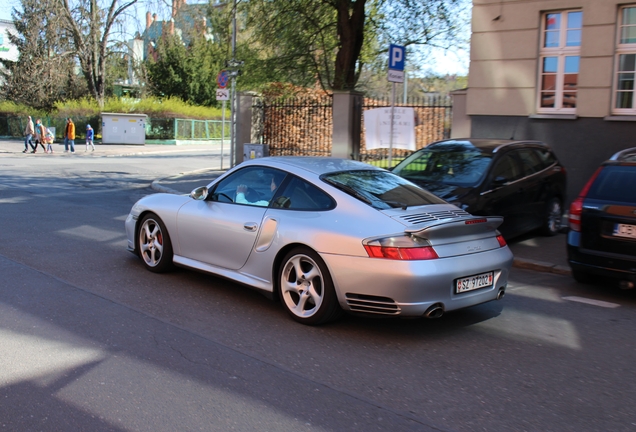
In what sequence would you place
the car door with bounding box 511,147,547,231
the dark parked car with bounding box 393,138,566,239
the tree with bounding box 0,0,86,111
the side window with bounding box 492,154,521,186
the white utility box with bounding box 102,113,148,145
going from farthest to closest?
the tree with bounding box 0,0,86,111, the white utility box with bounding box 102,113,148,145, the car door with bounding box 511,147,547,231, the side window with bounding box 492,154,521,186, the dark parked car with bounding box 393,138,566,239

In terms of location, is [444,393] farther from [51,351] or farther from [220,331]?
[51,351]

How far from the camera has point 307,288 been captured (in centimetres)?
561

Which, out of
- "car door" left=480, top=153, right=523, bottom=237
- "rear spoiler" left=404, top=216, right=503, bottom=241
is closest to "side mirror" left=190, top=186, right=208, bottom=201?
"rear spoiler" left=404, top=216, right=503, bottom=241

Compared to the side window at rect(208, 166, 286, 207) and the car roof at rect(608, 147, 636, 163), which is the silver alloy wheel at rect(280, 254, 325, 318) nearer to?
the side window at rect(208, 166, 286, 207)

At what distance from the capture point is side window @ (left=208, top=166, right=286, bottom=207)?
629 centimetres

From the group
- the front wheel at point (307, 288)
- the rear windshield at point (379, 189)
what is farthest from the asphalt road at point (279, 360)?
the rear windshield at point (379, 189)

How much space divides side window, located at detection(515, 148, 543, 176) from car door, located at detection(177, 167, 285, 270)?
5.11m

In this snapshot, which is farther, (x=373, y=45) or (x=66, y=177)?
(x=373, y=45)

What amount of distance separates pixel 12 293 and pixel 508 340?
473 cm

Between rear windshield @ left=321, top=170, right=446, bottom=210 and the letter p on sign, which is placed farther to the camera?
the letter p on sign

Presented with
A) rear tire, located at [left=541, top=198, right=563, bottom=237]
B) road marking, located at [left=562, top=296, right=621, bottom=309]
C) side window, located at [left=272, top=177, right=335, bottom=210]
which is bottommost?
road marking, located at [left=562, top=296, right=621, bottom=309]

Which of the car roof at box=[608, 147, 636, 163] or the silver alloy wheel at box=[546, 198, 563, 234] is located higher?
the car roof at box=[608, 147, 636, 163]

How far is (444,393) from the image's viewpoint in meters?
4.28

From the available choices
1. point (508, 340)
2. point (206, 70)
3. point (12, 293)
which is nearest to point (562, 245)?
point (508, 340)
